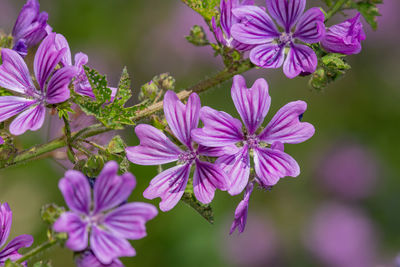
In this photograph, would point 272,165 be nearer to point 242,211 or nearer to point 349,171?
point 242,211

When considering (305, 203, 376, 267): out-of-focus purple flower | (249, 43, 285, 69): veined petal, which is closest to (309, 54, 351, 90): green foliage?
(249, 43, 285, 69): veined petal

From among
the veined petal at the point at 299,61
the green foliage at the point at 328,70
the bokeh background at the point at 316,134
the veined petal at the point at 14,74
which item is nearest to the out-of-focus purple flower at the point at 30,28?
the veined petal at the point at 14,74

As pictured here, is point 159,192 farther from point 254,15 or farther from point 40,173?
point 40,173

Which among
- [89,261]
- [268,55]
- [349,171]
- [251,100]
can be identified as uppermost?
[268,55]

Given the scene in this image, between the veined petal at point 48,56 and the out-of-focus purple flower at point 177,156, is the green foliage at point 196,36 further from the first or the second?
the veined petal at point 48,56

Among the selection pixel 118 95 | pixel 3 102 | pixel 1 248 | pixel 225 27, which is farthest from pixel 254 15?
pixel 1 248

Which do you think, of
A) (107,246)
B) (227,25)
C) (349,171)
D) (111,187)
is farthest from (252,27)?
(349,171)
